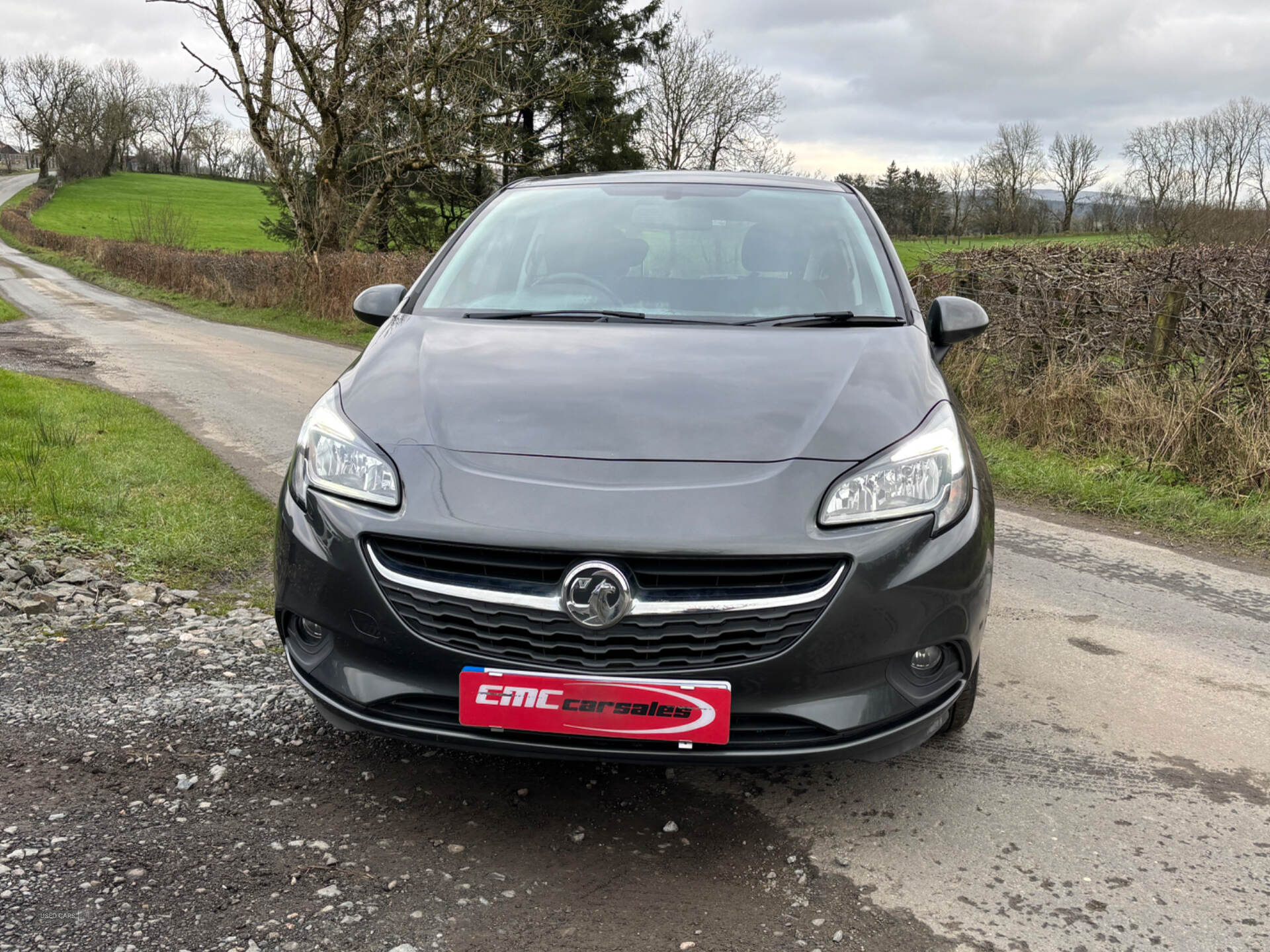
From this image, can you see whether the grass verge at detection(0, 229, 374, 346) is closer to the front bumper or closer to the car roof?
the car roof

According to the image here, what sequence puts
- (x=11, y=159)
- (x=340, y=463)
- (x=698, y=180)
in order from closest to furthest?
(x=340, y=463) < (x=698, y=180) < (x=11, y=159)

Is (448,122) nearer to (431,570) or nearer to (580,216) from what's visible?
(580,216)

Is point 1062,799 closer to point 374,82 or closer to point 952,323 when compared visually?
point 952,323

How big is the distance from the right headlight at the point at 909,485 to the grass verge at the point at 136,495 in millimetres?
3046

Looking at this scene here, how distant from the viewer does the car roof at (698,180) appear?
4.05 metres

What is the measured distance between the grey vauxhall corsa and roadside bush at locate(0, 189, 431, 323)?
16655 millimetres

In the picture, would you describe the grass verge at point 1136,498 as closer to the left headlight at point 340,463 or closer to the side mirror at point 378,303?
the side mirror at point 378,303

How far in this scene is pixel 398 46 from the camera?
21703 mm

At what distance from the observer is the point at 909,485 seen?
2383 mm

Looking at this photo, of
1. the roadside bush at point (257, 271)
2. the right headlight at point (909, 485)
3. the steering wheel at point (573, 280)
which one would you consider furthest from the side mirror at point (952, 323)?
the roadside bush at point (257, 271)

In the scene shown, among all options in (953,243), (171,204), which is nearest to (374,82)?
(953,243)

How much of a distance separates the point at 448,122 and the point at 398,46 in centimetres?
182

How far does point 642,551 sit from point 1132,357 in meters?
6.69

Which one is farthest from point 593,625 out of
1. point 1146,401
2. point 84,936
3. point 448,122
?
point 448,122
